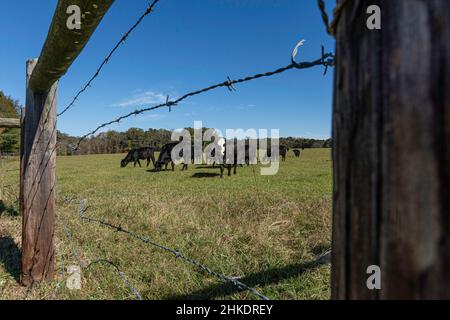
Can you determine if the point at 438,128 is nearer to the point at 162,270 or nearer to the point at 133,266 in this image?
the point at 162,270

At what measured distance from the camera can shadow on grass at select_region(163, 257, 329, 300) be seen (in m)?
2.22

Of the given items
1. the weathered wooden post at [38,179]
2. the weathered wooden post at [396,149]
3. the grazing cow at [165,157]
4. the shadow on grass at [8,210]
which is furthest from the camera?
the grazing cow at [165,157]

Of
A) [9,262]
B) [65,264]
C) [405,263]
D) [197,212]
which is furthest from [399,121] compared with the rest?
[197,212]

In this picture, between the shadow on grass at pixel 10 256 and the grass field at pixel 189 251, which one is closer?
the grass field at pixel 189 251

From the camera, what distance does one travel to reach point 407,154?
452mm

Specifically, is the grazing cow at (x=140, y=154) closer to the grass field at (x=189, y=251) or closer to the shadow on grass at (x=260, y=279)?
the grass field at (x=189, y=251)

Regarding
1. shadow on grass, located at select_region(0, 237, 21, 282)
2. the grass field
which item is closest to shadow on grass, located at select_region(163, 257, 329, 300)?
the grass field

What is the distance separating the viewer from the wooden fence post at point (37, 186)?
2.39m

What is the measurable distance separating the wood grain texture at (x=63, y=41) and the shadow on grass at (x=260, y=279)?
5.89 ft

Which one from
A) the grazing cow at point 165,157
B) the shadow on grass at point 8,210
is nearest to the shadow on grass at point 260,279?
the shadow on grass at point 8,210

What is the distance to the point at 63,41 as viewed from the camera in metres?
1.75

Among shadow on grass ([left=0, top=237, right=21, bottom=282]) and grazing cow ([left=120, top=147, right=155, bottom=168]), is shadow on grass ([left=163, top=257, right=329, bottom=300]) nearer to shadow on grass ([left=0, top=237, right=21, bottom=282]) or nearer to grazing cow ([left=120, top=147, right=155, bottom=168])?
shadow on grass ([left=0, top=237, right=21, bottom=282])

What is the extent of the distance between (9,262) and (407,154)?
3.43 meters

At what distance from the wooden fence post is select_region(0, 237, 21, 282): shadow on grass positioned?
29 centimetres
